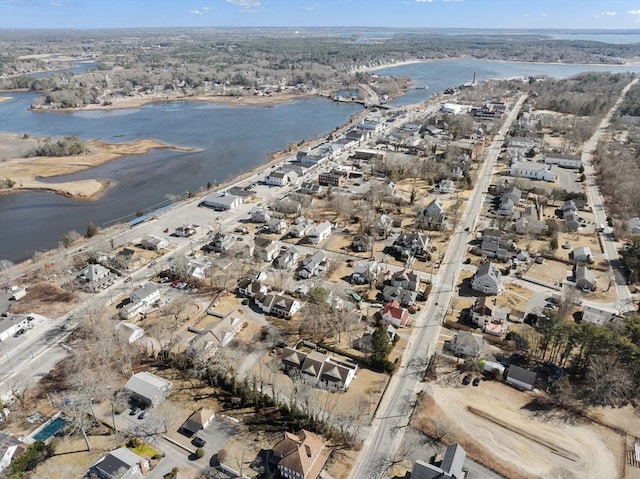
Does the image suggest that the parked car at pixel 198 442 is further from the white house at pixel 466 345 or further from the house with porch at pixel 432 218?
the house with porch at pixel 432 218

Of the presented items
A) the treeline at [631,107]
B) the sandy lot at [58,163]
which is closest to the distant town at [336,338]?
the sandy lot at [58,163]

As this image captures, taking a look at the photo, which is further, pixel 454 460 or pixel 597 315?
pixel 597 315

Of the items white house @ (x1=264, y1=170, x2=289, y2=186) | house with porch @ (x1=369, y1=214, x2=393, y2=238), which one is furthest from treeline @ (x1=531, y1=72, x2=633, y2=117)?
white house @ (x1=264, y1=170, x2=289, y2=186)

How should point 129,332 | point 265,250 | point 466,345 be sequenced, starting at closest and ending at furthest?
point 466,345, point 129,332, point 265,250

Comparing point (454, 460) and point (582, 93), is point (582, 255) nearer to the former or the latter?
point (454, 460)

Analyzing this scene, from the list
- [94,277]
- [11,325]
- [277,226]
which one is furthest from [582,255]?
[11,325]
